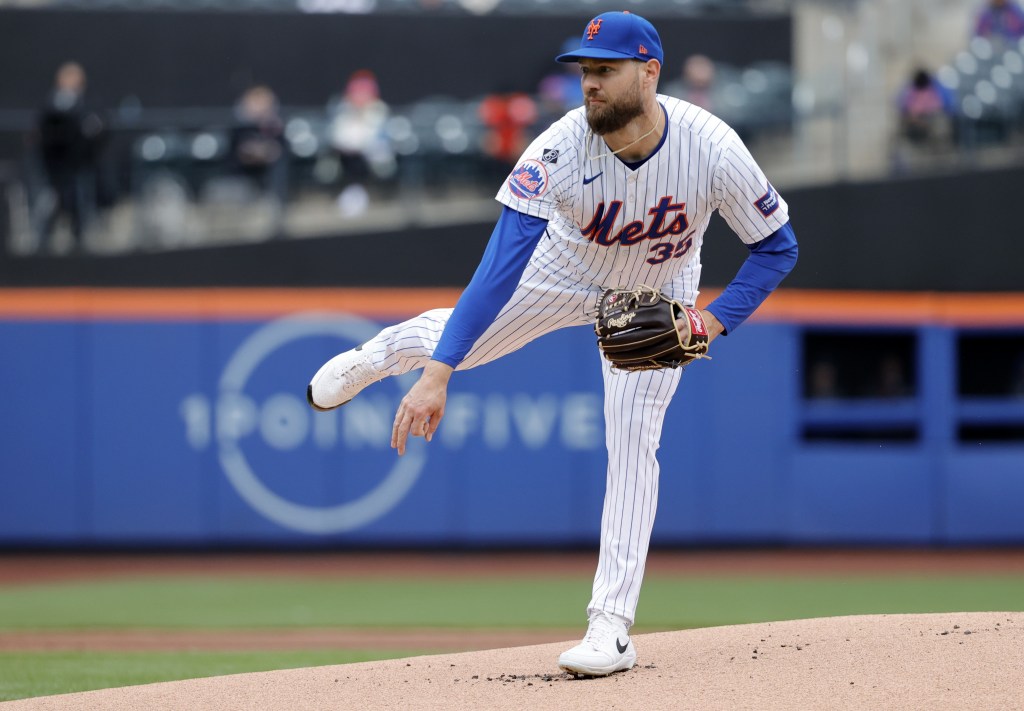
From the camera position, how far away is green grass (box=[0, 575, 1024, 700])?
21.0ft

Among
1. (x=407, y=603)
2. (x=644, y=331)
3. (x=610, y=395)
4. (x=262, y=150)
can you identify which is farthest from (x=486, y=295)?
(x=262, y=150)

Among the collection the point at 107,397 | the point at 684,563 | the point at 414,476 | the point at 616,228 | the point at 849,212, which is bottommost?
the point at 684,563

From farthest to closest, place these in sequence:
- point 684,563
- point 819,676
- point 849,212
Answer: point 849,212 → point 684,563 → point 819,676

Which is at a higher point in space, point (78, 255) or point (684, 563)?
point (78, 255)

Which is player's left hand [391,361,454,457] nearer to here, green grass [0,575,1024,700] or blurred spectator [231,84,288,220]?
green grass [0,575,1024,700]

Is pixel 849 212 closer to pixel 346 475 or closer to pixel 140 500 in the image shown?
pixel 346 475

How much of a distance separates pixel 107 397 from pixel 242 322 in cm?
113

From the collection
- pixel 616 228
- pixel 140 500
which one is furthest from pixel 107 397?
pixel 616 228

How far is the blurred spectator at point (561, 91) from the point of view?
33.8 feet

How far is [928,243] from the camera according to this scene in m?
10.7

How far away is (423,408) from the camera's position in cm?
363

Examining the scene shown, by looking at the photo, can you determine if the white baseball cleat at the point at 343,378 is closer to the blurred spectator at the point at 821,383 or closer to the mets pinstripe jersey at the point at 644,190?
the mets pinstripe jersey at the point at 644,190

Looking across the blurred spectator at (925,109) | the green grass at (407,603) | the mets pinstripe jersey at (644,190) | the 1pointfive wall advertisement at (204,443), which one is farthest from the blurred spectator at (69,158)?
the mets pinstripe jersey at (644,190)

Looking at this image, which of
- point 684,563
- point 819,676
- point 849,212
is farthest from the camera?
point 849,212
